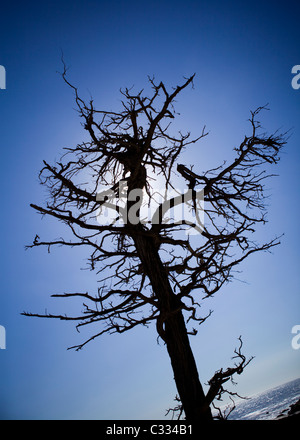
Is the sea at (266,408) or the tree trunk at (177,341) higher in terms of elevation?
the tree trunk at (177,341)

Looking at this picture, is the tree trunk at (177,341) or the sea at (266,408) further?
the sea at (266,408)

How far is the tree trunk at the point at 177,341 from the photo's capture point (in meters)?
2.71

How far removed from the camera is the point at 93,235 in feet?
13.2

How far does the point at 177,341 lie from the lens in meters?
3.02

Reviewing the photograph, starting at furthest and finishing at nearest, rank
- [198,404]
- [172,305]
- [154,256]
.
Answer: [154,256], [172,305], [198,404]

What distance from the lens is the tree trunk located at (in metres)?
2.71

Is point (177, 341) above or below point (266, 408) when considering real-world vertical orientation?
above

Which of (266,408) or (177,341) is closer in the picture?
(177,341)
